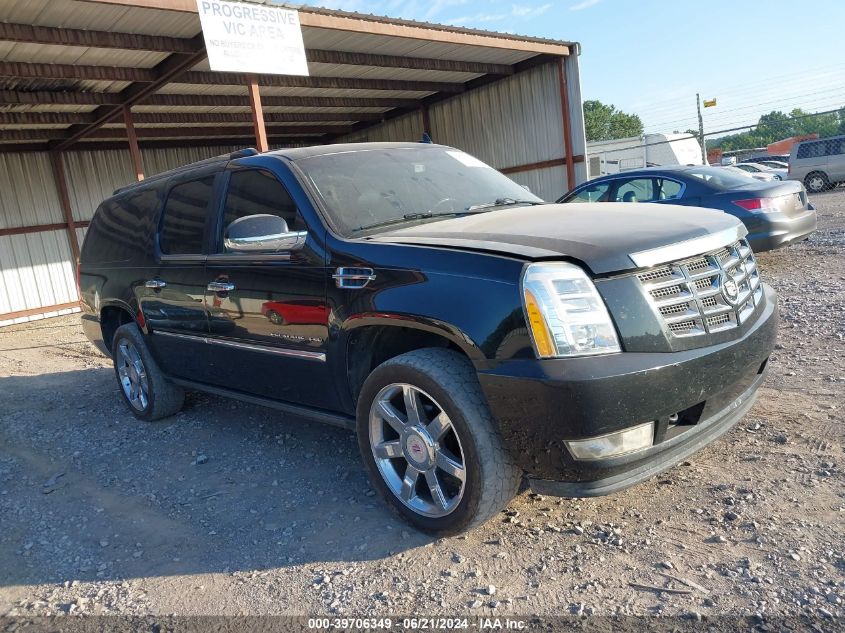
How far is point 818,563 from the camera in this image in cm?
252

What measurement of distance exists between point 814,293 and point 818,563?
5.12 metres

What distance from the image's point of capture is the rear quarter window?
4953 mm

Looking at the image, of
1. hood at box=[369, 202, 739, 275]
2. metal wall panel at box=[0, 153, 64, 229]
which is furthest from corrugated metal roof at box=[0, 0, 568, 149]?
hood at box=[369, 202, 739, 275]

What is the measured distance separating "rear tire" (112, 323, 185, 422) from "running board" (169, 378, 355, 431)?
424 millimetres

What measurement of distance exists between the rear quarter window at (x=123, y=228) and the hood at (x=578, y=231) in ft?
8.08

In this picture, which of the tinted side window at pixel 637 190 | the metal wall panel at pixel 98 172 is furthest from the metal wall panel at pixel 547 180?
the metal wall panel at pixel 98 172

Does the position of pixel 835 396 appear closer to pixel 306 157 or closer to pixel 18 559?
pixel 306 157

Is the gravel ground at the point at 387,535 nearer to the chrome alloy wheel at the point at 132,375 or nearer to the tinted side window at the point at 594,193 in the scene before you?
the chrome alloy wheel at the point at 132,375

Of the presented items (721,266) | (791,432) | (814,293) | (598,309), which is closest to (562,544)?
(598,309)

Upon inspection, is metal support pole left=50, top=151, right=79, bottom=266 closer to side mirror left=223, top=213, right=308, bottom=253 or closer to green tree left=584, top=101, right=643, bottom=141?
side mirror left=223, top=213, right=308, bottom=253

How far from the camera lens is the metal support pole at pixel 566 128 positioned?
13.8 metres

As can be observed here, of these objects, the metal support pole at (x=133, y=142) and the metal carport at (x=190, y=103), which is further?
the metal support pole at (x=133, y=142)

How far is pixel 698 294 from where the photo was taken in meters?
2.80

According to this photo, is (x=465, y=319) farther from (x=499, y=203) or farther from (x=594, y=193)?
(x=594, y=193)
